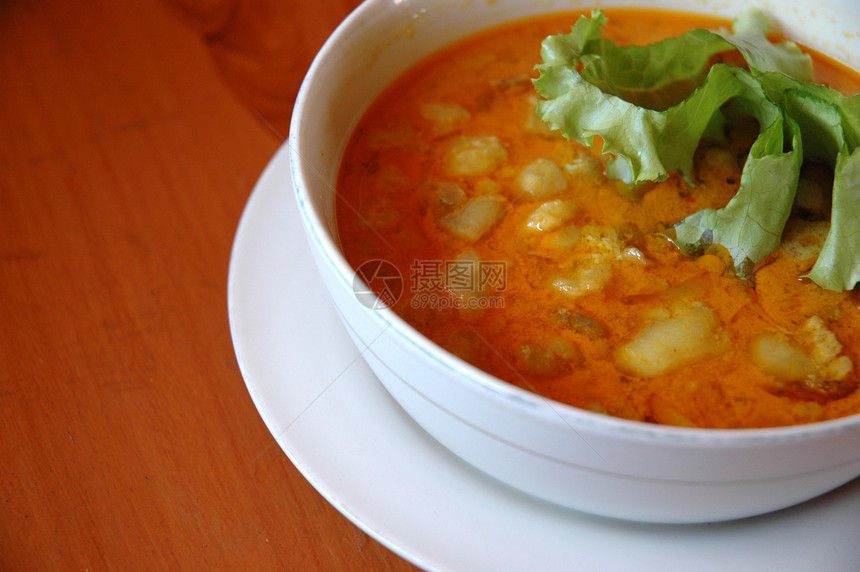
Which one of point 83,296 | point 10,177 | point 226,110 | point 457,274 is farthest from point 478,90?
point 10,177

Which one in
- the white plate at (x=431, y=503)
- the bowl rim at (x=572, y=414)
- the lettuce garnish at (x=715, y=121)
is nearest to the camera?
the bowl rim at (x=572, y=414)

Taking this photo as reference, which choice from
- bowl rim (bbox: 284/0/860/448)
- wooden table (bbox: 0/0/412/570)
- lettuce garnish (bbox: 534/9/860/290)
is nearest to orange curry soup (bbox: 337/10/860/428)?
lettuce garnish (bbox: 534/9/860/290)

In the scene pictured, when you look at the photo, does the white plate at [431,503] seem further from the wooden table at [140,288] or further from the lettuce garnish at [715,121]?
the lettuce garnish at [715,121]

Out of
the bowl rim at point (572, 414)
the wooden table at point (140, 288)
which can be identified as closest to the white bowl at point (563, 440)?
the bowl rim at point (572, 414)

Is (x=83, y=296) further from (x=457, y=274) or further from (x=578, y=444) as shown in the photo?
(x=578, y=444)

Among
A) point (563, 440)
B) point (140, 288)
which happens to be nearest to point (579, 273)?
point (563, 440)

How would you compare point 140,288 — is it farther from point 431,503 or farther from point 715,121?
point 715,121

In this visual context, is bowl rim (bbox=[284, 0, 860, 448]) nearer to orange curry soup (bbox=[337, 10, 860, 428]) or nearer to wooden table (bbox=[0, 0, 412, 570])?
orange curry soup (bbox=[337, 10, 860, 428])
